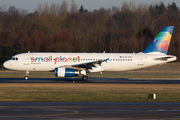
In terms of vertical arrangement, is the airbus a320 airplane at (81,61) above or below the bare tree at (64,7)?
below

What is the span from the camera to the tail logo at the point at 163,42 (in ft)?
143

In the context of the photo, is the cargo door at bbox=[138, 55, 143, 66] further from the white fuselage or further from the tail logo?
the tail logo

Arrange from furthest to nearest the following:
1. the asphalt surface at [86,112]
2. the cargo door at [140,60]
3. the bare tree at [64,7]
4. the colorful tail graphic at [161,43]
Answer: the bare tree at [64,7] < the colorful tail graphic at [161,43] < the cargo door at [140,60] < the asphalt surface at [86,112]

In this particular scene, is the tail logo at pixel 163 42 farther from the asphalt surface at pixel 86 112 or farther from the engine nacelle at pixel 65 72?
the asphalt surface at pixel 86 112

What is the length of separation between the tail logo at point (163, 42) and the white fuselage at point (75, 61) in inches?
54.4

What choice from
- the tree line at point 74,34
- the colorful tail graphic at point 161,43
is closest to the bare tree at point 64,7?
the tree line at point 74,34

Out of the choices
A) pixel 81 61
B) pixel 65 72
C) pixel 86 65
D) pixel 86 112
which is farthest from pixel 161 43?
pixel 86 112

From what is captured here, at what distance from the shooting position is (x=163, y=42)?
4381 cm

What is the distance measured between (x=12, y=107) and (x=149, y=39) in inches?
2962

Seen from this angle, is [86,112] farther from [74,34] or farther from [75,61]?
[74,34]

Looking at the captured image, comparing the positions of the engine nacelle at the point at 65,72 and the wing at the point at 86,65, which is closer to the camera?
the engine nacelle at the point at 65,72

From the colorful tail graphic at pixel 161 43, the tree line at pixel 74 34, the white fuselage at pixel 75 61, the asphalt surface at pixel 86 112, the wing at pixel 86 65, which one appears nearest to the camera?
the asphalt surface at pixel 86 112

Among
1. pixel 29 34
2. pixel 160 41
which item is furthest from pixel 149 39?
pixel 160 41

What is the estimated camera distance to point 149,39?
291ft
